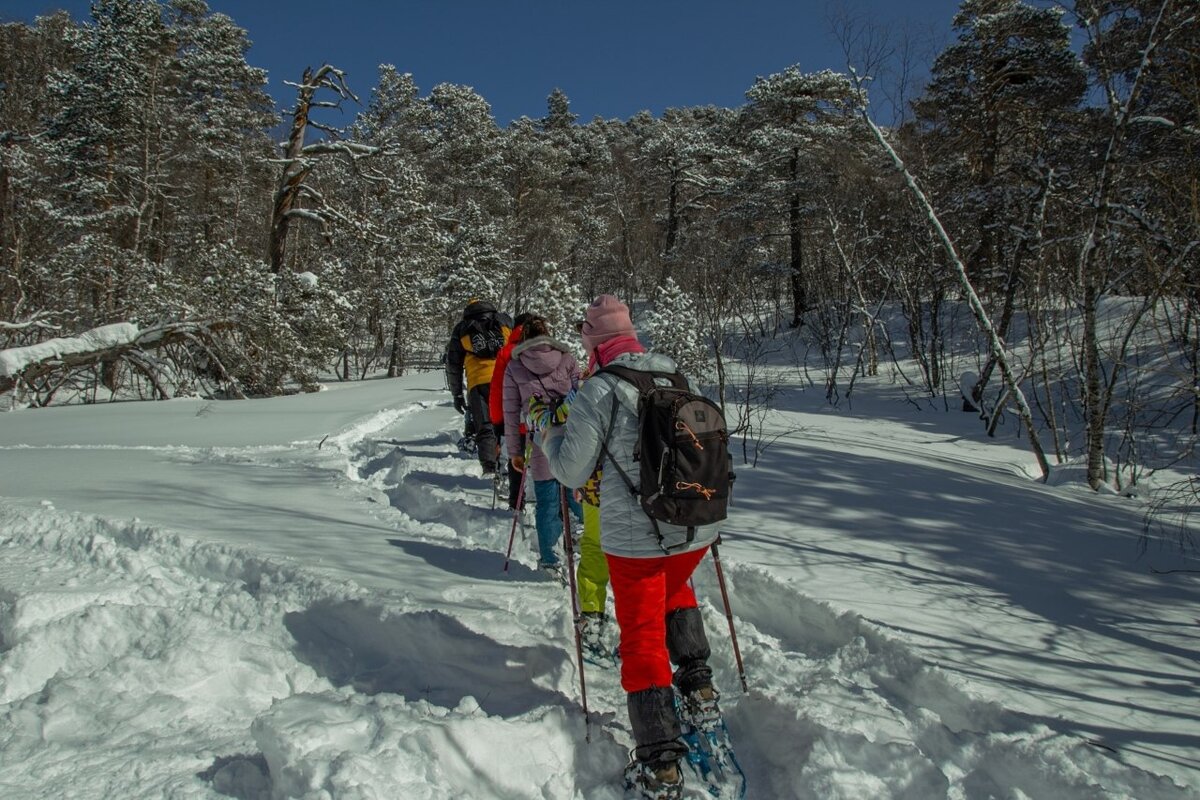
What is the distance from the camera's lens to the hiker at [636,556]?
2.57 metres


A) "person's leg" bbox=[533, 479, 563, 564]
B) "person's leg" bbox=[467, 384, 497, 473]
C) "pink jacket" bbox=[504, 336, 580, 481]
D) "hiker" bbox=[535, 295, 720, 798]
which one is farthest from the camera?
"person's leg" bbox=[467, 384, 497, 473]

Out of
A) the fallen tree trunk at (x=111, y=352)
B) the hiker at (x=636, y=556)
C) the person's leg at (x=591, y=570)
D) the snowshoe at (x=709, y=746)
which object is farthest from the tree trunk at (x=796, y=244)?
the snowshoe at (x=709, y=746)

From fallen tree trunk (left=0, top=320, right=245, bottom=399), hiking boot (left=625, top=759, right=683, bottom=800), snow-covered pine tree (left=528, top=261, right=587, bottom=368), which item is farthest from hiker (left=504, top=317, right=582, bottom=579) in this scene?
snow-covered pine tree (left=528, top=261, right=587, bottom=368)

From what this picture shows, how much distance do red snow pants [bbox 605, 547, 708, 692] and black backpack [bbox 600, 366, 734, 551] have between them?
146 mm

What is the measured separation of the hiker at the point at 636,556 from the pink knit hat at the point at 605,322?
236 millimetres

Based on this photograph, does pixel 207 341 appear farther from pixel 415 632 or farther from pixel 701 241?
pixel 701 241

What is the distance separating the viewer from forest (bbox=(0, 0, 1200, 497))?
8523 millimetres

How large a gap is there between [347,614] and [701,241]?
1143 inches

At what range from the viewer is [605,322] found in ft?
9.88

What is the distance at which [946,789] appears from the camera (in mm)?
2453

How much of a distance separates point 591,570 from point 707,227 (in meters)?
31.8

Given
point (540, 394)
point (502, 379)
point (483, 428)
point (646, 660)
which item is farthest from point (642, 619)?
point (483, 428)

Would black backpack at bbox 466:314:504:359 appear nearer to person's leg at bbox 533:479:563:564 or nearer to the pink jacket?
the pink jacket

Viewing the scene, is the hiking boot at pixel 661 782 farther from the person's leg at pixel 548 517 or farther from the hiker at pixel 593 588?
the person's leg at pixel 548 517
